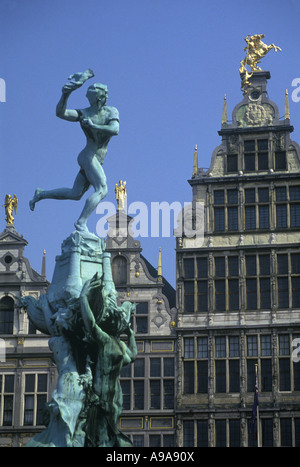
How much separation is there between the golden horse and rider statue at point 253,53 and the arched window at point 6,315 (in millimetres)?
13548

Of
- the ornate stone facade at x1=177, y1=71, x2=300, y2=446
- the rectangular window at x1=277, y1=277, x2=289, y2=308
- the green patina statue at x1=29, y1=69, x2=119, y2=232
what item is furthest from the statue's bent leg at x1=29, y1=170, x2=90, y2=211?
the rectangular window at x1=277, y1=277, x2=289, y2=308

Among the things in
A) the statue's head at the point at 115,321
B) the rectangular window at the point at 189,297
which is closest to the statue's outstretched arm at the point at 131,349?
the statue's head at the point at 115,321

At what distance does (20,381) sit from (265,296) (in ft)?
34.8

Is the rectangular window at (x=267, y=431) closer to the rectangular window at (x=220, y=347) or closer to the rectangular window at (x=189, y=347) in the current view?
the rectangular window at (x=220, y=347)

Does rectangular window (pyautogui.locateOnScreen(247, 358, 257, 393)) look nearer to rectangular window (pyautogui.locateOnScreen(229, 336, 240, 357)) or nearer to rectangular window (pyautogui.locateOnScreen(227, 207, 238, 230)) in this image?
rectangular window (pyautogui.locateOnScreen(229, 336, 240, 357))

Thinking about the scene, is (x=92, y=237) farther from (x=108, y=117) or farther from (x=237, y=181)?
(x=237, y=181)

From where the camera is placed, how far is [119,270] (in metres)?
48.2

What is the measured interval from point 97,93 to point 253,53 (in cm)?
2252

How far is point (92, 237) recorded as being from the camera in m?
28.2

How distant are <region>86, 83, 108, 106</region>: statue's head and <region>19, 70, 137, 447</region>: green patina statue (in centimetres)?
2

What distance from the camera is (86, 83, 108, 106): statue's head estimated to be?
28.6 metres

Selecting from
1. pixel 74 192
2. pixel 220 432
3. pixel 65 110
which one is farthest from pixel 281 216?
pixel 65 110

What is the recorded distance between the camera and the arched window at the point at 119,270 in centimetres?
4806
